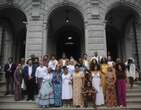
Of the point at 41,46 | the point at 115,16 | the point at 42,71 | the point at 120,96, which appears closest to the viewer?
the point at 120,96

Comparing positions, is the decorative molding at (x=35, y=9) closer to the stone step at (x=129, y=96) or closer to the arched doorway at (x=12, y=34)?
the arched doorway at (x=12, y=34)

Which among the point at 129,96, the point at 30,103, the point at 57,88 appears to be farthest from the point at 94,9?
the point at 30,103

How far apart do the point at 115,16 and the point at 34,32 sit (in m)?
7.65

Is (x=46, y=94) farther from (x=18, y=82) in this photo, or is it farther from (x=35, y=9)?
(x=35, y=9)

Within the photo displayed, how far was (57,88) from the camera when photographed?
13.0 m

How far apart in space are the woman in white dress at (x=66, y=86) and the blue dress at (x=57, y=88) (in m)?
0.15

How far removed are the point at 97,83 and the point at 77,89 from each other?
103 cm

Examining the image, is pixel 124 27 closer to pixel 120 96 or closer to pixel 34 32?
pixel 34 32

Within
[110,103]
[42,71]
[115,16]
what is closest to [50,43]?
[115,16]

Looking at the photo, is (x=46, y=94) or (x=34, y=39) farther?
(x=34, y=39)

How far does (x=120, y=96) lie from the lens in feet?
41.6

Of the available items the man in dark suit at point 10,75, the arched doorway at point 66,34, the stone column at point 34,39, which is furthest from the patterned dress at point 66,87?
the arched doorway at point 66,34

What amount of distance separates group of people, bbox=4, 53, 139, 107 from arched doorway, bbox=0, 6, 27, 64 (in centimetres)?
917

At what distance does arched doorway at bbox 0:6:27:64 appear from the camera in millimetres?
22406
